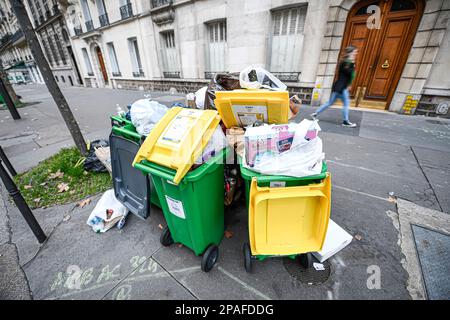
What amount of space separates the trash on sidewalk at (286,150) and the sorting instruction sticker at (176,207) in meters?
0.64

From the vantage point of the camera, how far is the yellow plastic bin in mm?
1377

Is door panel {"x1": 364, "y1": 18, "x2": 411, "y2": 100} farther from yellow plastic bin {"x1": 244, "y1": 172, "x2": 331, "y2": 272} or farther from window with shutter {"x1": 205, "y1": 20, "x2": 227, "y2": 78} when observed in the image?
yellow plastic bin {"x1": 244, "y1": 172, "x2": 331, "y2": 272}

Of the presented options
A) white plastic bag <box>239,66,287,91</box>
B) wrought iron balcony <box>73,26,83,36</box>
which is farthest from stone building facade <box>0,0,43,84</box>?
white plastic bag <box>239,66,287,91</box>

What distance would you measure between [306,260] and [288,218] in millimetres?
559

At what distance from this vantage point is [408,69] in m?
5.47

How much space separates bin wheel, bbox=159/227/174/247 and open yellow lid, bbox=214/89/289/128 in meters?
1.29

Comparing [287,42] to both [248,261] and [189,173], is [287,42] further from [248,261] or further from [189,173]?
[248,261]

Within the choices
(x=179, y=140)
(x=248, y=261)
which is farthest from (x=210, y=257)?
(x=179, y=140)

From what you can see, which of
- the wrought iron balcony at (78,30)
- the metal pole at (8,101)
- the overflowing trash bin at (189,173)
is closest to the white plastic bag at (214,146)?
the overflowing trash bin at (189,173)

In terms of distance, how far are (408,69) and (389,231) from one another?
5.74m

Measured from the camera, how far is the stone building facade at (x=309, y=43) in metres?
5.23

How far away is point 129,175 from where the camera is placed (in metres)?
2.11

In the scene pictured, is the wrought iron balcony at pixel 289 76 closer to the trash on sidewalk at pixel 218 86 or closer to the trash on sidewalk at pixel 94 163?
the trash on sidewalk at pixel 218 86

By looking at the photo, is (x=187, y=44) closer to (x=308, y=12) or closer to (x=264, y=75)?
(x=308, y=12)
